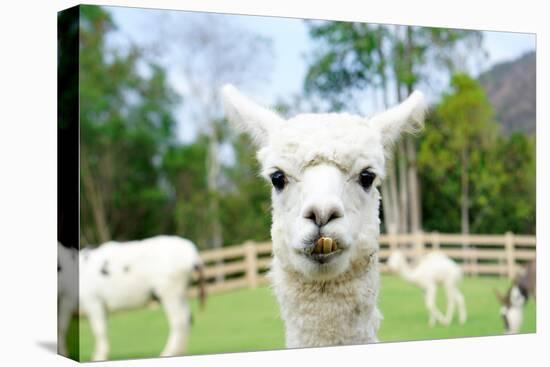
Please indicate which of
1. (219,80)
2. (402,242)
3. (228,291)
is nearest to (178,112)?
(219,80)

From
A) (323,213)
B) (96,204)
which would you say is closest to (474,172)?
(96,204)

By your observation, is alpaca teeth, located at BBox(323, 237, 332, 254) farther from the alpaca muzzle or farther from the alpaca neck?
the alpaca neck

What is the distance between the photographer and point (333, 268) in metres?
3.95

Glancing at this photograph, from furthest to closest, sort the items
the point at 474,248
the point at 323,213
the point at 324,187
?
1. the point at 474,248
2. the point at 324,187
3. the point at 323,213

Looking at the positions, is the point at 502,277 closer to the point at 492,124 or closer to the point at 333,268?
the point at 492,124

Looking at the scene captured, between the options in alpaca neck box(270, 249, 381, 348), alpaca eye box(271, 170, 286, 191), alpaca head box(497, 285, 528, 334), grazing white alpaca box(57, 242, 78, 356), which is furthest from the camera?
alpaca head box(497, 285, 528, 334)

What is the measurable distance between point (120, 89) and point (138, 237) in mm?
1131

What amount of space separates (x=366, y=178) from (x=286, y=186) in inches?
15.2

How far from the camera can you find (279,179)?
13.6ft

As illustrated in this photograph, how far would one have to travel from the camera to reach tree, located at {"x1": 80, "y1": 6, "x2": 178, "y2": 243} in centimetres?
610

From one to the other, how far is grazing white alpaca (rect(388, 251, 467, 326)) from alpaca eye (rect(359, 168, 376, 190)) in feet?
13.2

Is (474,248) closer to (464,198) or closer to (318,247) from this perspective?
(464,198)

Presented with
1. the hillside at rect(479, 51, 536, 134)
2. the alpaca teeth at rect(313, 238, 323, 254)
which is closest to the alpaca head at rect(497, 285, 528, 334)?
the hillside at rect(479, 51, 536, 134)

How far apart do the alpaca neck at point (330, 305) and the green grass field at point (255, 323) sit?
1298 mm
